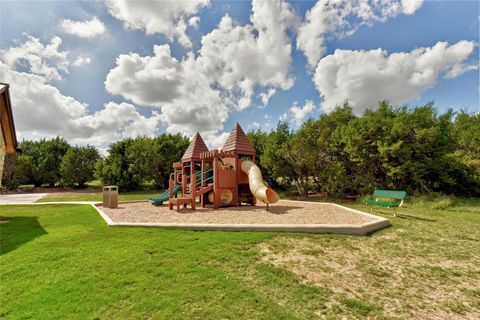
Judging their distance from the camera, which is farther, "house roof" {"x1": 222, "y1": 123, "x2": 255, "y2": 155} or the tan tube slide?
"house roof" {"x1": 222, "y1": 123, "x2": 255, "y2": 155}

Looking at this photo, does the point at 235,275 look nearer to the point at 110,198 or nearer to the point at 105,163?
the point at 110,198

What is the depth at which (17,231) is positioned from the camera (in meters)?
7.86

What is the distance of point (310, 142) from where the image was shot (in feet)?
68.3

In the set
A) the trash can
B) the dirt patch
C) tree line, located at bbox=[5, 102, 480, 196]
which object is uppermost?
tree line, located at bbox=[5, 102, 480, 196]

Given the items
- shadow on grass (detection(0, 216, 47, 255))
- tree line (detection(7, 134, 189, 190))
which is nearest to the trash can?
shadow on grass (detection(0, 216, 47, 255))

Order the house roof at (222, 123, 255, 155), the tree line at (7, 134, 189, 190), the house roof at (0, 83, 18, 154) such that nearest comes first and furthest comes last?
the house roof at (0, 83, 18, 154) → the house roof at (222, 123, 255, 155) → the tree line at (7, 134, 189, 190)

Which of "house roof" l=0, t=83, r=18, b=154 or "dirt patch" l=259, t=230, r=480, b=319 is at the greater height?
"house roof" l=0, t=83, r=18, b=154

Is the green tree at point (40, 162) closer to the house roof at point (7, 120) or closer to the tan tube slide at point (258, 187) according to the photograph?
the house roof at point (7, 120)

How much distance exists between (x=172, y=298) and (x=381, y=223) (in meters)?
7.76

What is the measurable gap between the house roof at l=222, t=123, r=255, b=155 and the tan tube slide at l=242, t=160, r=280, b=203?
896 mm

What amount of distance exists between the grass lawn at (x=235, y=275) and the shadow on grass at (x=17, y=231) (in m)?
0.09

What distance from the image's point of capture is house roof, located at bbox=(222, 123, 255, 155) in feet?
46.7

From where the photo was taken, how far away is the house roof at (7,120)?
9.48 meters

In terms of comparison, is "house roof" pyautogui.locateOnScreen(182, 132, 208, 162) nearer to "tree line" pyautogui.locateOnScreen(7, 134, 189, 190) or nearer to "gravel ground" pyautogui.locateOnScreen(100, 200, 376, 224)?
"gravel ground" pyautogui.locateOnScreen(100, 200, 376, 224)
